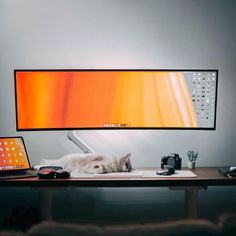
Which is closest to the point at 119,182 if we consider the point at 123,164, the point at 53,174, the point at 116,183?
the point at 116,183

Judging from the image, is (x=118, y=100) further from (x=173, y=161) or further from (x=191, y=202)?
(x=191, y=202)

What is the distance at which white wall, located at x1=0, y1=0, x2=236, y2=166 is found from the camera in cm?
214

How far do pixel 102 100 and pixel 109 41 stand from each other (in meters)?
0.38

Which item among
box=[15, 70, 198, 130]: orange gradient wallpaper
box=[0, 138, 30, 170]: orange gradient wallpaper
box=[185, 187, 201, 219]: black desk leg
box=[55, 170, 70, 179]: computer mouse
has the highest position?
box=[15, 70, 198, 130]: orange gradient wallpaper

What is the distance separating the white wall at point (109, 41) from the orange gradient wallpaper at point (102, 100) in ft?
0.45

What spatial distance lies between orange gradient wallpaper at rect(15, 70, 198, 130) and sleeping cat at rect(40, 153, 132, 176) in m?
0.21

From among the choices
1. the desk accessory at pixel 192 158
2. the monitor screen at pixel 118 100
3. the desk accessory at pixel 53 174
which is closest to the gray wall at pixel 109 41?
the monitor screen at pixel 118 100

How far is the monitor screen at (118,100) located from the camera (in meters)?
2.05

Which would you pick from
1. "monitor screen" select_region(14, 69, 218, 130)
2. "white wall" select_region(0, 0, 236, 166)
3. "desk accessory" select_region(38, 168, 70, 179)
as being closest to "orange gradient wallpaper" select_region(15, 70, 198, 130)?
"monitor screen" select_region(14, 69, 218, 130)

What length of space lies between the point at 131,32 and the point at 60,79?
0.53 metres

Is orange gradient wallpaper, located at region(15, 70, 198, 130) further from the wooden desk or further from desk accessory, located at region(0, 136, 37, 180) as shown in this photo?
the wooden desk

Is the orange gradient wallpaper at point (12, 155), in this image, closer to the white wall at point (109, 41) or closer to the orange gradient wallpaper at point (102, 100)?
the orange gradient wallpaper at point (102, 100)

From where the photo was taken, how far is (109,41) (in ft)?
7.10

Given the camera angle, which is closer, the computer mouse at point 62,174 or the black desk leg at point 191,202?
the black desk leg at point 191,202
